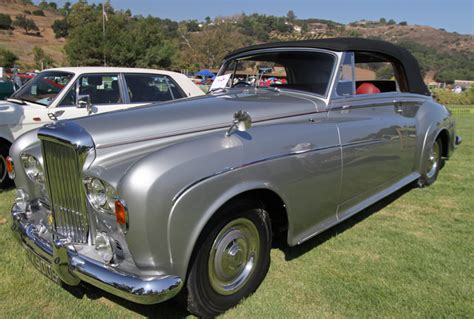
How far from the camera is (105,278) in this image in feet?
6.93

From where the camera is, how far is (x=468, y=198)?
15.9 feet

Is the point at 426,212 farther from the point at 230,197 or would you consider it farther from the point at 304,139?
the point at 230,197

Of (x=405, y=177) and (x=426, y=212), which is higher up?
(x=405, y=177)

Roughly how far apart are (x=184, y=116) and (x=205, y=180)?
0.80 meters

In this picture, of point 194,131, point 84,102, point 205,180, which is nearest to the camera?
point 205,180

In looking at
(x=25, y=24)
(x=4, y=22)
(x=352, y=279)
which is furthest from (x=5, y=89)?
(x=25, y=24)

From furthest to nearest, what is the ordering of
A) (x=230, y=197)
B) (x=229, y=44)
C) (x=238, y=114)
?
(x=229, y=44), (x=238, y=114), (x=230, y=197)

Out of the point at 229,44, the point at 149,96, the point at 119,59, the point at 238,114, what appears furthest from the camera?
the point at 229,44

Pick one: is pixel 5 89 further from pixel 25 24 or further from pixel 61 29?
pixel 25 24

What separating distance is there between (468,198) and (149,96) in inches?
187

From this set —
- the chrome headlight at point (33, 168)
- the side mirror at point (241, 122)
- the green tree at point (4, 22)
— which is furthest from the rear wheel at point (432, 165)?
the green tree at point (4, 22)

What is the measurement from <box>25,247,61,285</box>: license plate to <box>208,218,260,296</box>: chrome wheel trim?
3.19ft

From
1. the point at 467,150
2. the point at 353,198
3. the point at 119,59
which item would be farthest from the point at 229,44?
the point at 353,198

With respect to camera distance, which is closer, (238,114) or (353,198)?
(238,114)
